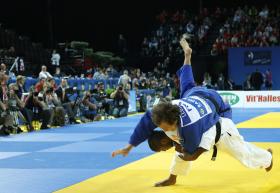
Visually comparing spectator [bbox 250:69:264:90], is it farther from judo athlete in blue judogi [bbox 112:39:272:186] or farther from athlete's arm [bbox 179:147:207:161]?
athlete's arm [bbox 179:147:207:161]

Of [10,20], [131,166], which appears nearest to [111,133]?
[131,166]

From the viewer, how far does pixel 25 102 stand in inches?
617

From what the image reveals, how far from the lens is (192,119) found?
Answer: 5.31 meters

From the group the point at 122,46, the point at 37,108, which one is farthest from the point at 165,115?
the point at 122,46

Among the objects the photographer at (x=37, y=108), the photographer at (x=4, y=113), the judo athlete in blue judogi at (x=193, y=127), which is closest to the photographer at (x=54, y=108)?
the photographer at (x=37, y=108)

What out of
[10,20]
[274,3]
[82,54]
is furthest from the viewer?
[274,3]

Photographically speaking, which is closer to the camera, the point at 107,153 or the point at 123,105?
the point at 107,153

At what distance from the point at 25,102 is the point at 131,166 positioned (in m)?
8.08

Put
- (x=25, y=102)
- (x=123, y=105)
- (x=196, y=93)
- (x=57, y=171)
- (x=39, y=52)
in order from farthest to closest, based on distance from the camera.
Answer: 1. (x=39, y=52)
2. (x=123, y=105)
3. (x=25, y=102)
4. (x=57, y=171)
5. (x=196, y=93)

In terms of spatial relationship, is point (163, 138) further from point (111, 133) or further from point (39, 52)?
point (39, 52)

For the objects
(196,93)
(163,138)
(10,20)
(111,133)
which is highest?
(10,20)

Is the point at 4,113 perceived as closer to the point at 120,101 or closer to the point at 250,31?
the point at 120,101

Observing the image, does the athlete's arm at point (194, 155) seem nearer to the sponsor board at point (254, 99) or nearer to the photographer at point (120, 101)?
the photographer at point (120, 101)

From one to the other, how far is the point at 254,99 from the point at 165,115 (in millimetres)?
22689
